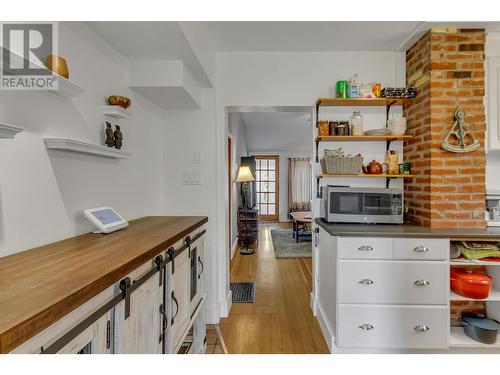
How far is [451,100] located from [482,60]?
0.39 meters

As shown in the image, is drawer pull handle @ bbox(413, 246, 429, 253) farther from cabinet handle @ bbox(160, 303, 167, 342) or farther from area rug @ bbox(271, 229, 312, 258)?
area rug @ bbox(271, 229, 312, 258)

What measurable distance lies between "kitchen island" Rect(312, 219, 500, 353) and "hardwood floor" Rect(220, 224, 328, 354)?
39 centimetres

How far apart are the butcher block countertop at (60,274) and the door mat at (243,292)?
1758 millimetres

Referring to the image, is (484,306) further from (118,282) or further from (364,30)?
(118,282)

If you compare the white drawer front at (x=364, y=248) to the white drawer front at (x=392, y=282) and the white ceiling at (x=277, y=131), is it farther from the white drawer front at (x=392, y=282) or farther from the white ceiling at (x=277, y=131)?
the white ceiling at (x=277, y=131)

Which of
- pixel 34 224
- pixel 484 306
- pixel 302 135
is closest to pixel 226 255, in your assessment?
pixel 34 224

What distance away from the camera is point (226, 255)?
257cm

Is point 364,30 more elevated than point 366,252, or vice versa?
point 364,30

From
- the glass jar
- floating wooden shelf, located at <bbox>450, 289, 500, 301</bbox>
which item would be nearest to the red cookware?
floating wooden shelf, located at <bbox>450, 289, 500, 301</bbox>

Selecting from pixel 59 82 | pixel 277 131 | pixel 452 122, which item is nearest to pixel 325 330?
pixel 452 122

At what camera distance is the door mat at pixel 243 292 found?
2.82m

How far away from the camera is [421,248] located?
1767 mm

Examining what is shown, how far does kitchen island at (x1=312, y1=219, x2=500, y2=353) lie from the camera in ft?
5.78
